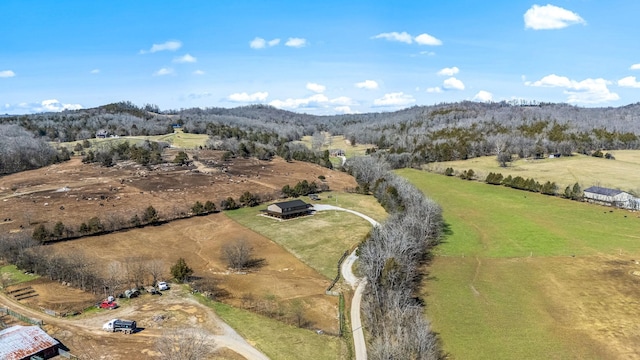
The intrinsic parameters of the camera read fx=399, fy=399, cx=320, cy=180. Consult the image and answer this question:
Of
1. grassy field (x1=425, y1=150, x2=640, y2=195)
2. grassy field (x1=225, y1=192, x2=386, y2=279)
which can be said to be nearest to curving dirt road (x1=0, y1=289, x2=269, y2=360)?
grassy field (x1=225, y1=192, x2=386, y2=279)

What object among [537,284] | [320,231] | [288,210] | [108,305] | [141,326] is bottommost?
[537,284]

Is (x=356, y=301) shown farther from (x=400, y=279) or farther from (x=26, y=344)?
(x=26, y=344)

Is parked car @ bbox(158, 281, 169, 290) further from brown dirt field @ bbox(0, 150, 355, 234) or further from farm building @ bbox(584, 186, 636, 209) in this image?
farm building @ bbox(584, 186, 636, 209)

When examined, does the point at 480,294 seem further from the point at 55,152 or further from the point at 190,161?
the point at 55,152

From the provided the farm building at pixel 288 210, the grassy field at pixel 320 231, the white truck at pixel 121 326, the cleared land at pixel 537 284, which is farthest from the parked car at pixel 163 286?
the farm building at pixel 288 210

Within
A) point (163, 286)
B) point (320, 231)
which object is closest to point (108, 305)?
point (163, 286)

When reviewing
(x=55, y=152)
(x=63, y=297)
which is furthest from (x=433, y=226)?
(x=55, y=152)
